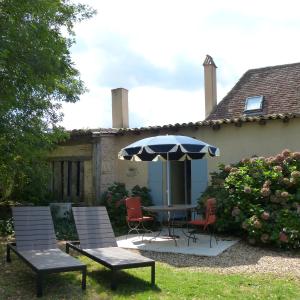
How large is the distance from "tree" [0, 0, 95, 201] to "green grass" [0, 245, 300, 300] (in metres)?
2.67

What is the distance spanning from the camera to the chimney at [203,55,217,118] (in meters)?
16.0

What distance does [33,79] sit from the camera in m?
7.46

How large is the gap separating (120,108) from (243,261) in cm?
895

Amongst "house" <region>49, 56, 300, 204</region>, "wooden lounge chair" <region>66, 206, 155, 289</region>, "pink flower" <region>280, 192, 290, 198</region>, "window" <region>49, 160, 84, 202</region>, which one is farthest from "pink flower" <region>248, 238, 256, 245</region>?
"window" <region>49, 160, 84, 202</region>

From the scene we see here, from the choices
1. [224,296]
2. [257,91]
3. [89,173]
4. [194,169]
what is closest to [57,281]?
[224,296]

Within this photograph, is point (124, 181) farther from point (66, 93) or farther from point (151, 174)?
point (66, 93)

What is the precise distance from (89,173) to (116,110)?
3.16 m

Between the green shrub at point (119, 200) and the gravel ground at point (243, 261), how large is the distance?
3335mm

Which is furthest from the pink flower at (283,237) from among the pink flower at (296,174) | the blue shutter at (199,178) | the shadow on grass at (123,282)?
the blue shutter at (199,178)

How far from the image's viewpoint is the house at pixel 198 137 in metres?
11.0

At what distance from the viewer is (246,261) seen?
7.70 meters

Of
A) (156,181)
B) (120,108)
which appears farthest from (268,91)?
(156,181)

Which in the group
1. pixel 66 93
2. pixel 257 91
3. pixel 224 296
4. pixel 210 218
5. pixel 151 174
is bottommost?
pixel 224 296

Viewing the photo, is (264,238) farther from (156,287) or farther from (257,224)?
(156,287)
